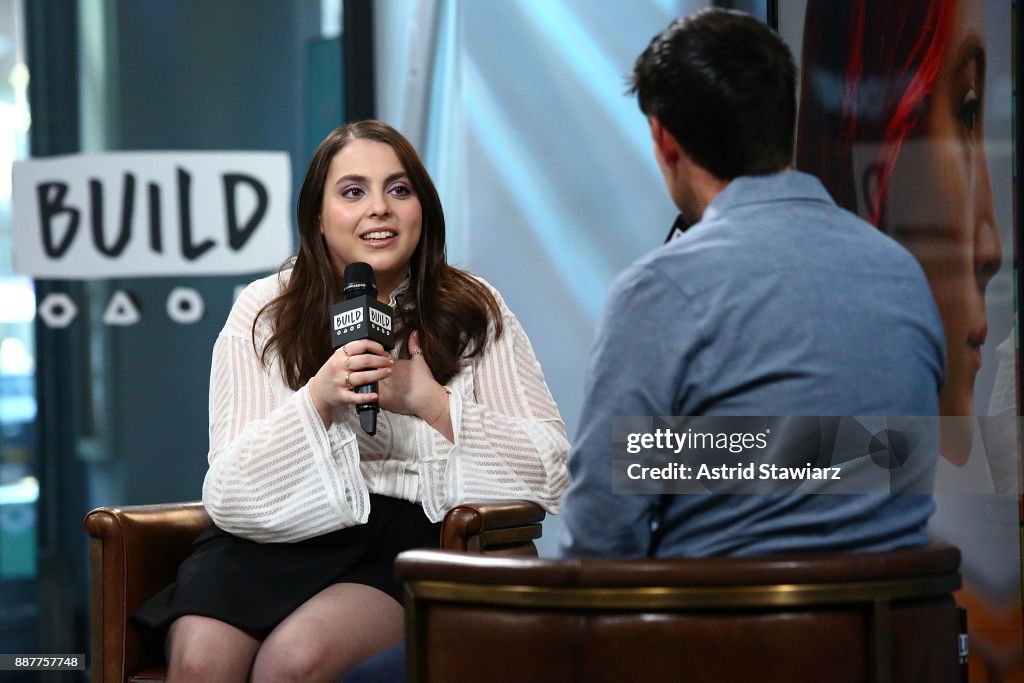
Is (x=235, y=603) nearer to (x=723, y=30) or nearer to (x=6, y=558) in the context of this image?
(x=723, y=30)

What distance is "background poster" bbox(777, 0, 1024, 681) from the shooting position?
7.41 feet

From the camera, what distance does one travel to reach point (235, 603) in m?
1.99

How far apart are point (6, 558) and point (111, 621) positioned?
7.68 ft

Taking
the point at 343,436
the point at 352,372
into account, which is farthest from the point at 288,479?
the point at 352,372

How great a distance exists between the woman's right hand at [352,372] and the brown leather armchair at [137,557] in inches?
11.4

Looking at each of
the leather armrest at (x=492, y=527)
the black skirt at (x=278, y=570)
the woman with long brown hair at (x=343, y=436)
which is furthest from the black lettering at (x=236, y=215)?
the leather armrest at (x=492, y=527)

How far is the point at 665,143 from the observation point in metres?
1.41

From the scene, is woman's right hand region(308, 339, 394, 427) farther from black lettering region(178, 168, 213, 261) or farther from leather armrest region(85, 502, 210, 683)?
black lettering region(178, 168, 213, 261)

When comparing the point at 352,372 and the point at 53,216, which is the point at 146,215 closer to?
the point at 53,216

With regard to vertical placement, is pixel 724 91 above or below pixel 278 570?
above

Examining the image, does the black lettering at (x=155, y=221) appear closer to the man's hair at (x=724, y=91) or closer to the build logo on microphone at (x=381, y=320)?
the build logo on microphone at (x=381, y=320)

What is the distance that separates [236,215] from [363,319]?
2.34 meters

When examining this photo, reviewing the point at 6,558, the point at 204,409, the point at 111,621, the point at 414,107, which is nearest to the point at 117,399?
the point at 204,409

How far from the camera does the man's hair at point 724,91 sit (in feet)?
4.41
